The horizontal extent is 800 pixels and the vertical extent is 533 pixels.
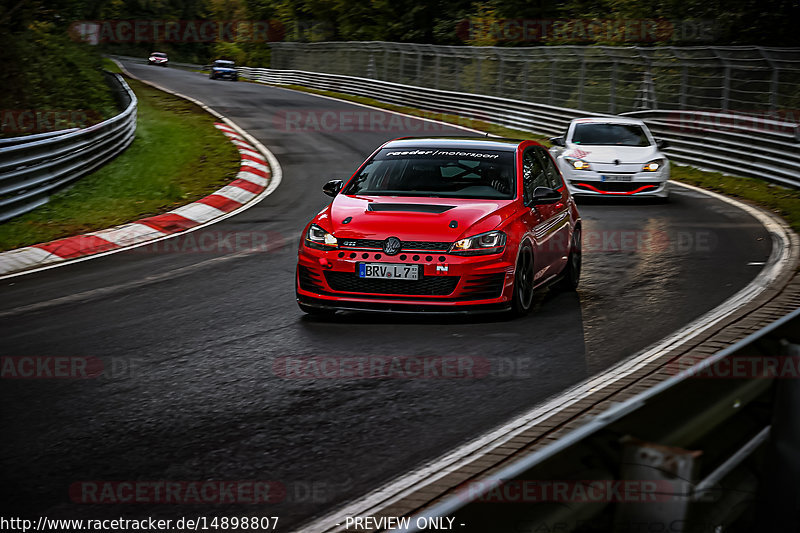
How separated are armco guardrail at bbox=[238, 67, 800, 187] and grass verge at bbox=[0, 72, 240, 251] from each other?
31.8 ft

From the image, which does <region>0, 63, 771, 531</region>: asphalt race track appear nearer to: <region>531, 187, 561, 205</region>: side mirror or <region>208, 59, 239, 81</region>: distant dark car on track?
<region>531, 187, 561, 205</region>: side mirror

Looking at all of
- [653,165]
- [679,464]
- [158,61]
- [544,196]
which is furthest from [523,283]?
[158,61]

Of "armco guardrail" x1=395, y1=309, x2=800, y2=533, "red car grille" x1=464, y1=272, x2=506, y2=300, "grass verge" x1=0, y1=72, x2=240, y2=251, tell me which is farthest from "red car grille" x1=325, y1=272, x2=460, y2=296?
"grass verge" x1=0, y1=72, x2=240, y2=251

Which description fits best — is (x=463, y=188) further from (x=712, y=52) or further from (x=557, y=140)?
(x=712, y=52)

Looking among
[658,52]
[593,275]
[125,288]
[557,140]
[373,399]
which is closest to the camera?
[373,399]

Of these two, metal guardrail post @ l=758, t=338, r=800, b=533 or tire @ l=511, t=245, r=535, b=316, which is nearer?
metal guardrail post @ l=758, t=338, r=800, b=533

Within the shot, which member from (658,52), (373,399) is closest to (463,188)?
(373,399)

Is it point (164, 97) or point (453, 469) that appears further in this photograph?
point (164, 97)

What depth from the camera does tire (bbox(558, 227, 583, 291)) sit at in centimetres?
1013

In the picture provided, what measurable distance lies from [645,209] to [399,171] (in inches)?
341

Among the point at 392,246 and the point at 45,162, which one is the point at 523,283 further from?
the point at 45,162

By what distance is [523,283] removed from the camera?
8766 millimetres

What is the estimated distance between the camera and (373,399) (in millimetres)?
6227

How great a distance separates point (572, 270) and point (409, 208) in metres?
2.22
